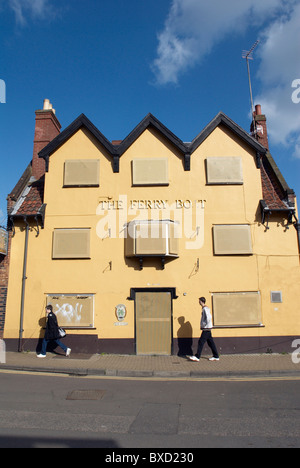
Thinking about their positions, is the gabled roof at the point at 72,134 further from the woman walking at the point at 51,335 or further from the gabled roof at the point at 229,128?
the woman walking at the point at 51,335

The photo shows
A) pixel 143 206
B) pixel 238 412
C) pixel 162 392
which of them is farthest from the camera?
pixel 143 206

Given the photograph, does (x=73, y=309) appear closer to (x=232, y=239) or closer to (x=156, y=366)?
(x=156, y=366)

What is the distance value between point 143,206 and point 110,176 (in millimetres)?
1766

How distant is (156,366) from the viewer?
10.2 meters

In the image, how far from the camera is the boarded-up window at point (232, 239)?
12406mm

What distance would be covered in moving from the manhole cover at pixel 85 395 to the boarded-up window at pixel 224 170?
8360 millimetres

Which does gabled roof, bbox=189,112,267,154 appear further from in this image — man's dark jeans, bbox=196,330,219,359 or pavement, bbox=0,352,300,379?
pavement, bbox=0,352,300,379

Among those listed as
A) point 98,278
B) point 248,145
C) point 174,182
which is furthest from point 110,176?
point 248,145

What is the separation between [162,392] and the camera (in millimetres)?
7668

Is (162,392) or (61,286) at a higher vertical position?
(61,286)

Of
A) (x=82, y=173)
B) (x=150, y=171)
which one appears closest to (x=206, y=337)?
(x=150, y=171)

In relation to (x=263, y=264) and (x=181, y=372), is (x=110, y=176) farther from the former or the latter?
(x=181, y=372)

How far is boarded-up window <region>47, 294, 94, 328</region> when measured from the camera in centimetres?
1213

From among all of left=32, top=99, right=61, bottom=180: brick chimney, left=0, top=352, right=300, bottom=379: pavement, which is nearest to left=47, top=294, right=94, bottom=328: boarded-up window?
left=0, top=352, right=300, bottom=379: pavement
